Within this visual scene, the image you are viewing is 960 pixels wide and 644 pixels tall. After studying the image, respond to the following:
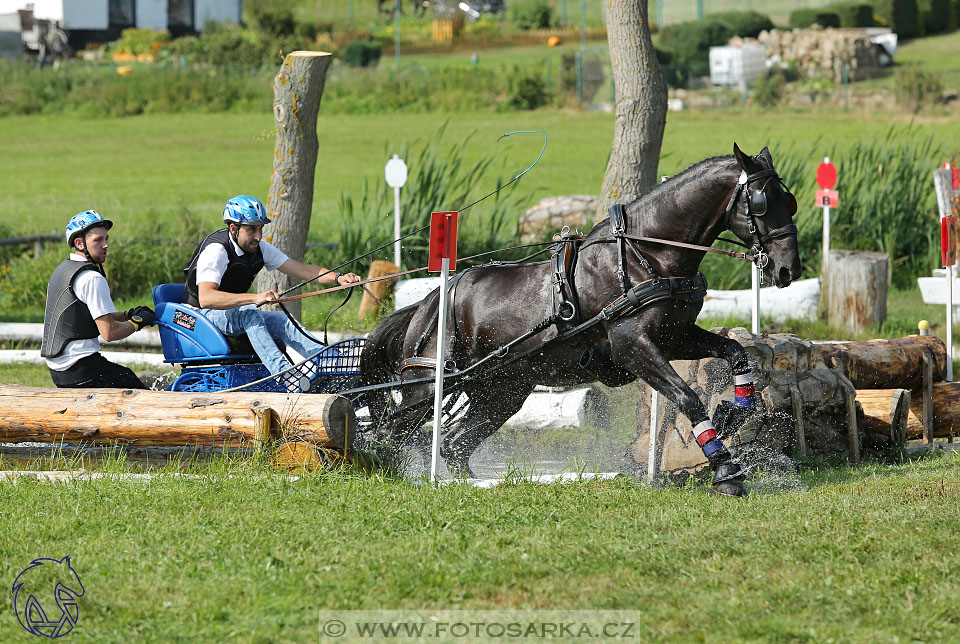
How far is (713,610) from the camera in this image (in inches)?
161

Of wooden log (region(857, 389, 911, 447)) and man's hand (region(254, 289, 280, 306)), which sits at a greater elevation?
man's hand (region(254, 289, 280, 306))

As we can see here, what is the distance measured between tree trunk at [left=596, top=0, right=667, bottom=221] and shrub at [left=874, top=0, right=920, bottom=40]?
38033mm

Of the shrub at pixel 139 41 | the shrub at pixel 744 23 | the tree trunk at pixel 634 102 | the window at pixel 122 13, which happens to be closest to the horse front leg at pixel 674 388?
the tree trunk at pixel 634 102

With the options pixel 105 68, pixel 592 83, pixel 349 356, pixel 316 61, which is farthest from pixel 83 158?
pixel 349 356

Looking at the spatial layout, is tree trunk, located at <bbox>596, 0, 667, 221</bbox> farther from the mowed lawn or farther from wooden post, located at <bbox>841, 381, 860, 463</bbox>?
the mowed lawn

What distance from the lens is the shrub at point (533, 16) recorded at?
50.5m

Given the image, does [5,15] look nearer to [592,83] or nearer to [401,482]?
[592,83]

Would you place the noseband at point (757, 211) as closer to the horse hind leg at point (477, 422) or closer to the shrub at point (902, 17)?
the horse hind leg at point (477, 422)

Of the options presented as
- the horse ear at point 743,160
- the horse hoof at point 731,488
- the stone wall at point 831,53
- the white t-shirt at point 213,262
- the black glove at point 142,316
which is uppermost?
the stone wall at point 831,53

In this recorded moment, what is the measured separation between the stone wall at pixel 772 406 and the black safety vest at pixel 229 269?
2.62 m

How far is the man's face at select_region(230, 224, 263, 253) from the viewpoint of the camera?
696 centimetres

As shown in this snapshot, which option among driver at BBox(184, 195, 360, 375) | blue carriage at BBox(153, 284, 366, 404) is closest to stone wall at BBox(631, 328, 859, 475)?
blue carriage at BBox(153, 284, 366, 404)

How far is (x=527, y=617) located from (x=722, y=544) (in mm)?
1139

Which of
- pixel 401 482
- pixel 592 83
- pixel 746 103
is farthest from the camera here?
pixel 592 83
